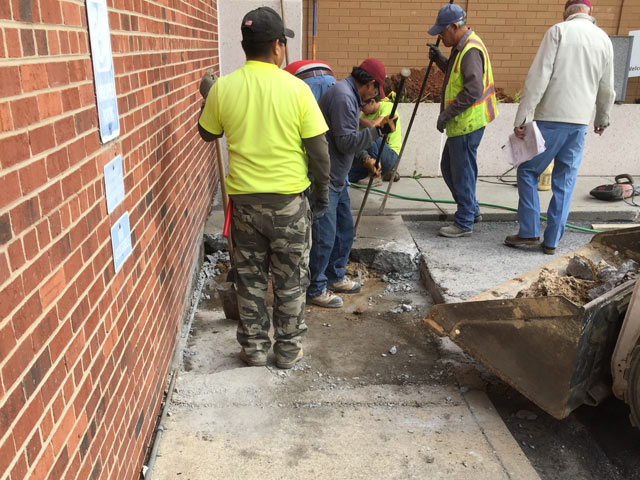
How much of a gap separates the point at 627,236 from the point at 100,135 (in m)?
3.67

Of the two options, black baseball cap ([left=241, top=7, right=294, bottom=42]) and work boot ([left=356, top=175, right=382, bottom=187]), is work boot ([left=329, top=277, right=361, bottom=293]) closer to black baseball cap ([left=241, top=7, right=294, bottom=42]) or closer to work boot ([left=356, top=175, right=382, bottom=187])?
black baseball cap ([left=241, top=7, right=294, bottom=42])

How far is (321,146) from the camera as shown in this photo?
3.42m

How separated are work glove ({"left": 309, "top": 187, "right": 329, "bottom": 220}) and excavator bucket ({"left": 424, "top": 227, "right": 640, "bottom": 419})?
106cm

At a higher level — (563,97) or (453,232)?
(563,97)

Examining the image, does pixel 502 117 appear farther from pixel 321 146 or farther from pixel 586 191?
pixel 321 146

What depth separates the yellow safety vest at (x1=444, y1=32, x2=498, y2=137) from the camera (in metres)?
5.67

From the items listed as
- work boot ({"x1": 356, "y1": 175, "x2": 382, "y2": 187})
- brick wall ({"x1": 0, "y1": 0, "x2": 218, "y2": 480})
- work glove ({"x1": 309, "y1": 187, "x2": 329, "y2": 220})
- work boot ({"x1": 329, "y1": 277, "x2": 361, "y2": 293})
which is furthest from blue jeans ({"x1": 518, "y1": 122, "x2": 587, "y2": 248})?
brick wall ({"x1": 0, "y1": 0, "x2": 218, "y2": 480})

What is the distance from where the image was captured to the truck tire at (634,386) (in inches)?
113

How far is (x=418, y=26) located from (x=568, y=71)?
4.06m

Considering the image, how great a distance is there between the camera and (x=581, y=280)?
3771 mm

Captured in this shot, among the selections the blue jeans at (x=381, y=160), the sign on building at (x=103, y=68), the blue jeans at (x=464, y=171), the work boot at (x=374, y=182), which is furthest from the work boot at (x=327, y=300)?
the work boot at (x=374, y=182)

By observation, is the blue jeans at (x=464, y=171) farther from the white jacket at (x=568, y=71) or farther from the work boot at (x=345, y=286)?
the work boot at (x=345, y=286)

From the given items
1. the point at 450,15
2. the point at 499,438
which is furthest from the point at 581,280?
the point at 450,15

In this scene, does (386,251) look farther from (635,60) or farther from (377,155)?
(635,60)
